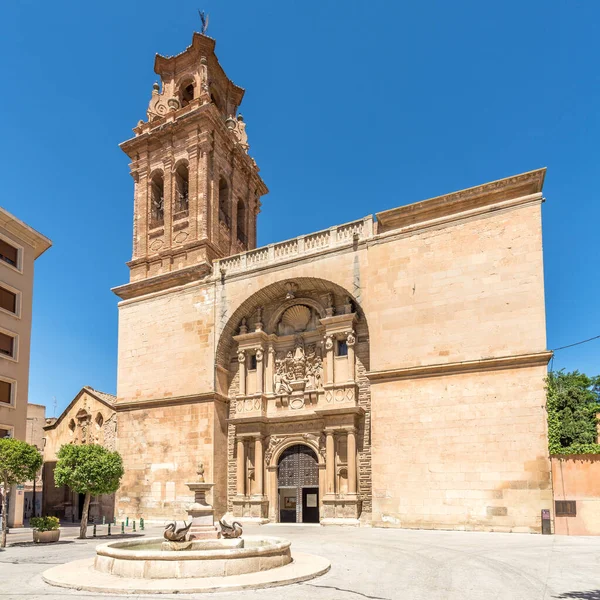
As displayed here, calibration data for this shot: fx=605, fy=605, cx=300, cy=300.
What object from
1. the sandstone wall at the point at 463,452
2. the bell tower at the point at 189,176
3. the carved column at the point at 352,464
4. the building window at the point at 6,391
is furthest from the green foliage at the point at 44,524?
the bell tower at the point at 189,176

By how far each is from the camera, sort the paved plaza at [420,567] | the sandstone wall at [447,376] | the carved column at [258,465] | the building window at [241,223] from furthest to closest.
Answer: the building window at [241,223], the carved column at [258,465], the sandstone wall at [447,376], the paved plaza at [420,567]

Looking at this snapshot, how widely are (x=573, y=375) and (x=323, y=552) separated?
9.31 m

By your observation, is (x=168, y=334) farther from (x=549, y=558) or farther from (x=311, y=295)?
(x=549, y=558)

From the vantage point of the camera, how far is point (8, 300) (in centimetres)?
2731

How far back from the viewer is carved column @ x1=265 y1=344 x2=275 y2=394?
2442cm

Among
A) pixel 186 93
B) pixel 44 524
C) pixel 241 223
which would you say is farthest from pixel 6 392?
pixel 186 93

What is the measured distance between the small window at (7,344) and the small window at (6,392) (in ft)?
4.23

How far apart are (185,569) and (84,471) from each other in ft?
36.4

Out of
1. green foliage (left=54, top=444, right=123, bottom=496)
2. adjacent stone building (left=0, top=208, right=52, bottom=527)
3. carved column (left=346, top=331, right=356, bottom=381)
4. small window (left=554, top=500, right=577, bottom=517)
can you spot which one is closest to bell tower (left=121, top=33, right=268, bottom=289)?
adjacent stone building (left=0, top=208, right=52, bottom=527)

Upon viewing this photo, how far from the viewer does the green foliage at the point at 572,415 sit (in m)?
17.4

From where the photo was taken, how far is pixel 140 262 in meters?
28.4

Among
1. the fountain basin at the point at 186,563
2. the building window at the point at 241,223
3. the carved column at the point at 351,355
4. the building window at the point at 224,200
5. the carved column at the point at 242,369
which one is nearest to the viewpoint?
the fountain basin at the point at 186,563

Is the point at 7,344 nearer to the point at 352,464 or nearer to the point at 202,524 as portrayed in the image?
the point at 352,464

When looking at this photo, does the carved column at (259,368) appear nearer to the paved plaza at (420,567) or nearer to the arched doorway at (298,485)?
the arched doorway at (298,485)
